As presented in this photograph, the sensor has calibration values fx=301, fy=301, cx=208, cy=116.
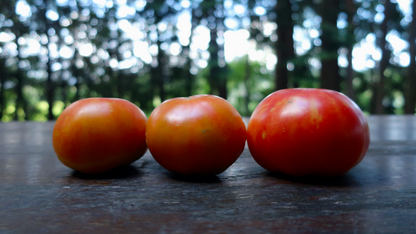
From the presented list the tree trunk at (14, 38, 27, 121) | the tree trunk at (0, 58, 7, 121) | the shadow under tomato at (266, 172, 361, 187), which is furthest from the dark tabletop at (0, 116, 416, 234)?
the tree trunk at (0, 58, 7, 121)

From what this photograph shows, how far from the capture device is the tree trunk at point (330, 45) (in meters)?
6.38

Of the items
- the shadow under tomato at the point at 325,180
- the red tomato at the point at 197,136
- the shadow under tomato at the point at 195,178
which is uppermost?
the red tomato at the point at 197,136

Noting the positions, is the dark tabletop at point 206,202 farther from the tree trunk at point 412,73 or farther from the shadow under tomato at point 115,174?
the tree trunk at point 412,73

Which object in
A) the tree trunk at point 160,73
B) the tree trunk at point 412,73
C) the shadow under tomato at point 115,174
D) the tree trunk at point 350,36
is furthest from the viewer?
the tree trunk at point 412,73

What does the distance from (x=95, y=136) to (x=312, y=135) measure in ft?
2.03

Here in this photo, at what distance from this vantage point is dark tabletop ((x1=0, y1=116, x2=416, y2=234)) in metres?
0.52

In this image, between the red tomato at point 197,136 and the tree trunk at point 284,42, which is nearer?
the red tomato at point 197,136

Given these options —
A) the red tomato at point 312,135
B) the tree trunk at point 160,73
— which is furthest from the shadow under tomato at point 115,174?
the tree trunk at point 160,73

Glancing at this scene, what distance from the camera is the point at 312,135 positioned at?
2.65 feet

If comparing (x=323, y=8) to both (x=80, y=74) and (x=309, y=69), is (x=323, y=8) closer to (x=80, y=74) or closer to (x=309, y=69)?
(x=309, y=69)

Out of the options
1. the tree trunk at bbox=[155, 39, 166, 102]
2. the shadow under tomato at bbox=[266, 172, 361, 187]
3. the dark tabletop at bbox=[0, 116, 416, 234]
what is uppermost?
the tree trunk at bbox=[155, 39, 166, 102]

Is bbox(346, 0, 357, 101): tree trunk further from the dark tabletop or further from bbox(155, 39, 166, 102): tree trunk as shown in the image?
the dark tabletop

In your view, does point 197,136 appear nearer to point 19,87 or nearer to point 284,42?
point 284,42

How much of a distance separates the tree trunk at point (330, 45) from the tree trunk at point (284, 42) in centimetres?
71
